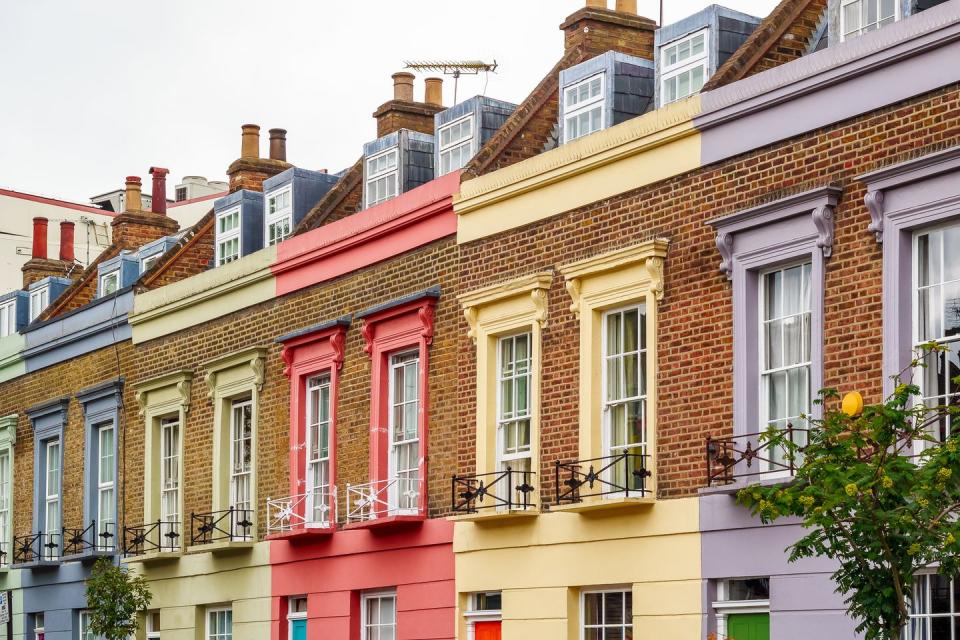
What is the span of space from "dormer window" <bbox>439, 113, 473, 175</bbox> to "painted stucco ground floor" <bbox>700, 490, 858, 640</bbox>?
→ 8.31 metres

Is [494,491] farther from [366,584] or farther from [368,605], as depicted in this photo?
[368,605]

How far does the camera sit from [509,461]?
23891 millimetres

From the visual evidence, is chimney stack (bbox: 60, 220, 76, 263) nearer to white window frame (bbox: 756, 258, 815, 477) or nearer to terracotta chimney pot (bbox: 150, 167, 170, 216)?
terracotta chimney pot (bbox: 150, 167, 170, 216)

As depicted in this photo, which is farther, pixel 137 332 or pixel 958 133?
pixel 137 332

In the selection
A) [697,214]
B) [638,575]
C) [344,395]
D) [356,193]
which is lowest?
[638,575]

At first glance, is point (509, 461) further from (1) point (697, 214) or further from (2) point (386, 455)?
(1) point (697, 214)

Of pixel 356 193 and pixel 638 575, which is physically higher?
pixel 356 193

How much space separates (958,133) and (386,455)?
36.5ft

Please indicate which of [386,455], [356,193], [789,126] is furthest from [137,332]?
[789,126]

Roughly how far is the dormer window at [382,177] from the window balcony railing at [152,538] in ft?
22.6

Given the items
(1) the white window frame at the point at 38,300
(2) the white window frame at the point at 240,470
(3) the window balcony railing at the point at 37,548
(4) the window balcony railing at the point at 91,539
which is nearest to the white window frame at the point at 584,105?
(2) the white window frame at the point at 240,470

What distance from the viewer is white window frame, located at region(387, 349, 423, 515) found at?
Answer: 25.6m

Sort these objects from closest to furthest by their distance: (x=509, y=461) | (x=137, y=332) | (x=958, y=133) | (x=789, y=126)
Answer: (x=958, y=133) → (x=789, y=126) → (x=509, y=461) → (x=137, y=332)

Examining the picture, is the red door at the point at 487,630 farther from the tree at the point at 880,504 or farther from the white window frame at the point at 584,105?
the tree at the point at 880,504
